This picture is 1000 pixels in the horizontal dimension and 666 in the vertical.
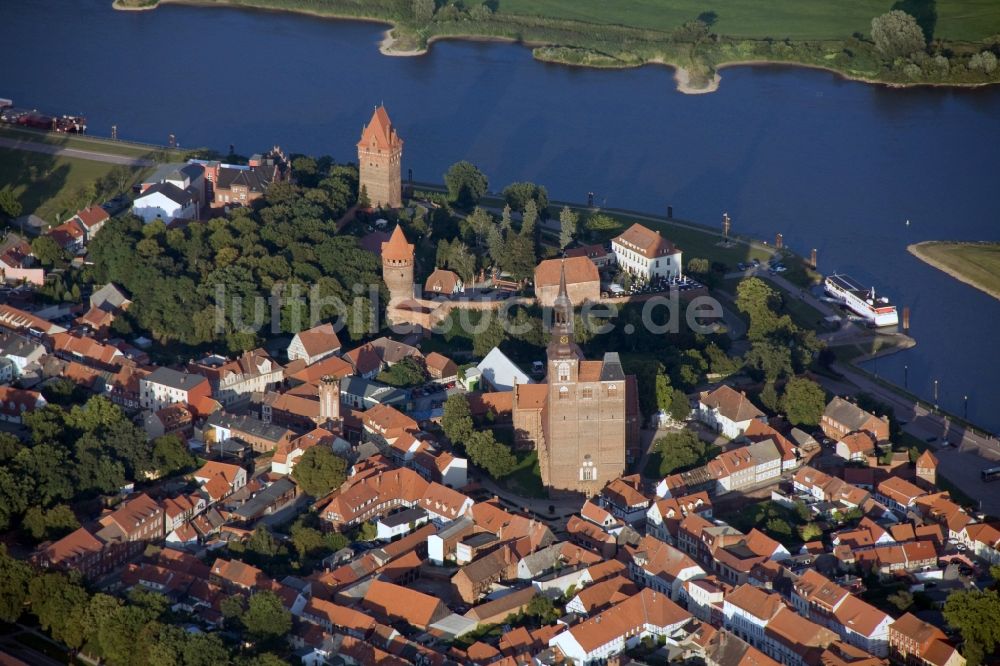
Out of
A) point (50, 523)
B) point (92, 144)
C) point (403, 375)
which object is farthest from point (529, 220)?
point (50, 523)

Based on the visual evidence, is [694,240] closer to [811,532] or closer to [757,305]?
[757,305]

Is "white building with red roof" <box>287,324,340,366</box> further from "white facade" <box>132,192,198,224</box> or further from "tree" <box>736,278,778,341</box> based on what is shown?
"tree" <box>736,278,778,341</box>

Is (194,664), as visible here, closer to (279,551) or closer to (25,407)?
(279,551)

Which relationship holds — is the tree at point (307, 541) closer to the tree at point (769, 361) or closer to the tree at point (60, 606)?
the tree at point (60, 606)

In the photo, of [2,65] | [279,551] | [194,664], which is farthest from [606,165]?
[194,664]

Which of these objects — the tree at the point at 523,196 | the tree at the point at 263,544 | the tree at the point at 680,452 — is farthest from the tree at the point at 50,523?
the tree at the point at 523,196
